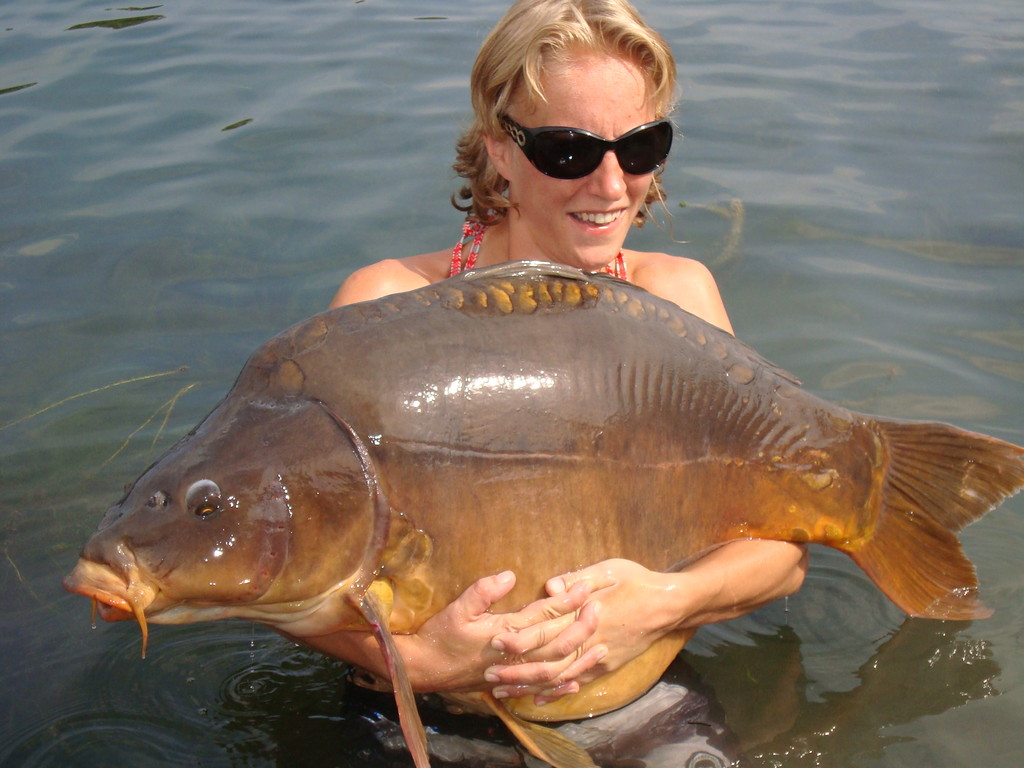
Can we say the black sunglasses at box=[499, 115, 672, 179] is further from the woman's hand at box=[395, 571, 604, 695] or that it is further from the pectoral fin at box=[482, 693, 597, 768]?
the pectoral fin at box=[482, 693, 597, 768]

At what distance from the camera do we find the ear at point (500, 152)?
3312 millimetres

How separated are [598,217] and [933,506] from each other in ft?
4.02

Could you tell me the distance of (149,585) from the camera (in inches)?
84.0

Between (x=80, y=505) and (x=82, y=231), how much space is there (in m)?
2.17

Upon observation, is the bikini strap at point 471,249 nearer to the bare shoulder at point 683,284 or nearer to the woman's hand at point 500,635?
the bare shoulder at point 683,284

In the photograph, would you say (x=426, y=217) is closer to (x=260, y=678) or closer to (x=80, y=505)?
(x=80, y=505)

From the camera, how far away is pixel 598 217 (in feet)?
10.6

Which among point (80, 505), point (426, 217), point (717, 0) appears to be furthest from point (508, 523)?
point (717, 0)

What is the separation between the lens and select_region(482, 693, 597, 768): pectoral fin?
2.53m

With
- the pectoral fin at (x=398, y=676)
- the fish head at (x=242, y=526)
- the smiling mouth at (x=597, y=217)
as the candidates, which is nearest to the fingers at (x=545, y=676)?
the pectoral fin at (x=398, y=676)

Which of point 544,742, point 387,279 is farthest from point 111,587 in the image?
point 387,279

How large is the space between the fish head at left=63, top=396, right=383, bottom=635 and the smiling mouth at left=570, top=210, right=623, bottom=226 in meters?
1.26

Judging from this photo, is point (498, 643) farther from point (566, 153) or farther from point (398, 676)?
point (566, 153)

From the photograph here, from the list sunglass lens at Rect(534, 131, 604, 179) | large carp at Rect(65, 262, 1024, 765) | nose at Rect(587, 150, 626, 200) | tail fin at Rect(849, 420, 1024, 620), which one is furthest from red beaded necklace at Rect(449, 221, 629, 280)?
tail fin at Rect(849, 420, 1024, 620)
